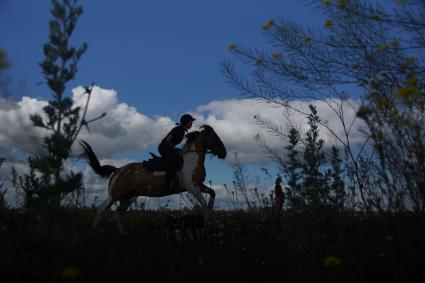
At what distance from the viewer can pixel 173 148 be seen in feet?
30.1

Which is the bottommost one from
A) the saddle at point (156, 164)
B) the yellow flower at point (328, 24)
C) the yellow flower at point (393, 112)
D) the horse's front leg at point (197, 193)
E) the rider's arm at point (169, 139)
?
the horse's front leg at point (197, 193)

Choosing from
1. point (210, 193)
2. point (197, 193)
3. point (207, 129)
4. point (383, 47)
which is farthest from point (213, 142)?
point (383, 47)

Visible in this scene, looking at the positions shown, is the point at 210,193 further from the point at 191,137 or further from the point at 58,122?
the point at 58,122

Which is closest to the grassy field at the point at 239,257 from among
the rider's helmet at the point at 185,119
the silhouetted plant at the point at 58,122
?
the silhouetted plant at the point at 58,122

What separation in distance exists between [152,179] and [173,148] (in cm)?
74

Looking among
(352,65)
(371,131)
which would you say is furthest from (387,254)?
(352,65)

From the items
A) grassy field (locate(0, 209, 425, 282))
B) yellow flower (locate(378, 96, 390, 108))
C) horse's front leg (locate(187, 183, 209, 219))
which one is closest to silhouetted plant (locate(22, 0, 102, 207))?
grassy field (locate(0, 209, 425, 282))

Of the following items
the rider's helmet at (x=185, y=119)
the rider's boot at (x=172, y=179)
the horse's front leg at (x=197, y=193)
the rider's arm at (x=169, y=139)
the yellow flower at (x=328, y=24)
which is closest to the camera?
the yellow flower at (x=328, y=24)

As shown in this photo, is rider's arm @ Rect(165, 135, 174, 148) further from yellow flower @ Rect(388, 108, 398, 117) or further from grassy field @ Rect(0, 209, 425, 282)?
yellow flower @ Rect(388, 108, 398, 117)

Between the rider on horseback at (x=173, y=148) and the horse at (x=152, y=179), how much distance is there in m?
0.10

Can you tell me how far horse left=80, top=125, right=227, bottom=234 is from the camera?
913cm

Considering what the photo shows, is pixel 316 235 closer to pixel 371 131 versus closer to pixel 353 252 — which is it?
pixel 353 252

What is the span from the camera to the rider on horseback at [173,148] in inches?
357

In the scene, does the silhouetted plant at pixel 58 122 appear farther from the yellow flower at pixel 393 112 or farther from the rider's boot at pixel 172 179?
the rider's boot at pixel 172 179
